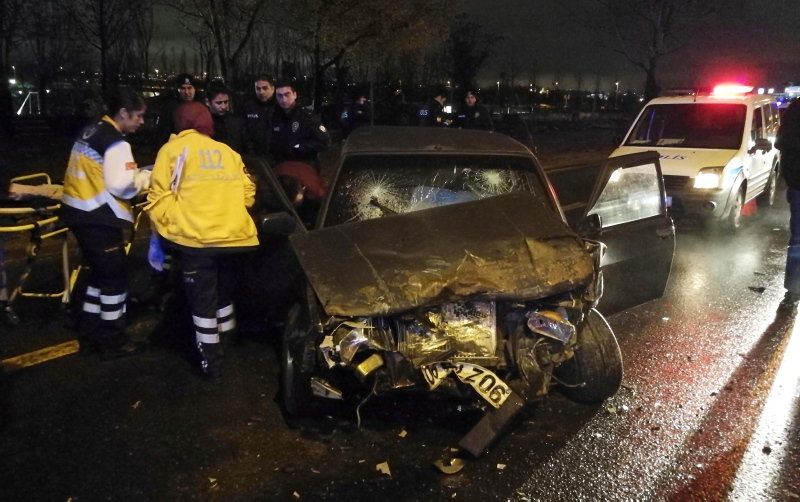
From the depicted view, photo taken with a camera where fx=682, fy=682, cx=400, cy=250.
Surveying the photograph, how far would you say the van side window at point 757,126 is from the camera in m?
9.23

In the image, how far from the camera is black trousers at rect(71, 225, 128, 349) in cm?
445

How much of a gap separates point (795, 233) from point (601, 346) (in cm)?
333

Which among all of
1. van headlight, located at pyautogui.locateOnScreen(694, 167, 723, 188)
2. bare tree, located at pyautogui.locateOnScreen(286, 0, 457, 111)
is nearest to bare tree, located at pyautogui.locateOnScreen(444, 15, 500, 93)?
bare tree, located at pyautogui.locateOnScreen(286, 0, 457, 111)

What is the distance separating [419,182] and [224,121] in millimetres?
3249

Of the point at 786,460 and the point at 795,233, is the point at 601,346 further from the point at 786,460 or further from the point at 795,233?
the point at 795,233

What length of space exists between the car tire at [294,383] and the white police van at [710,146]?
6.25m

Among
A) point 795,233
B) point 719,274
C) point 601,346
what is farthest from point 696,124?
point 601,346

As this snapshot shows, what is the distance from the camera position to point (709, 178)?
8367 millimetres

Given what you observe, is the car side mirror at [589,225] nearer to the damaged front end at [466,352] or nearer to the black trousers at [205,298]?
the damaged front end at [466,352]

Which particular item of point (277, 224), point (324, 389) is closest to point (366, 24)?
point (277, 224)

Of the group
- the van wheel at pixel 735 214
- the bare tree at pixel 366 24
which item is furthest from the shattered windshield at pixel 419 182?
the bare tree at pixel 366 24

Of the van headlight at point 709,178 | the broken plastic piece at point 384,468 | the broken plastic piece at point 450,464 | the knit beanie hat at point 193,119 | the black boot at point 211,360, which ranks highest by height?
the knit beanie hat at point 193,119

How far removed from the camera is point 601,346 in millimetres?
3811

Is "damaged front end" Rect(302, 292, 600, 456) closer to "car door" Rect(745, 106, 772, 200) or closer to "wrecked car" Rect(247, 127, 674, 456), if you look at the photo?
"wrecked car" Rect(247, 127, 674, 456)
